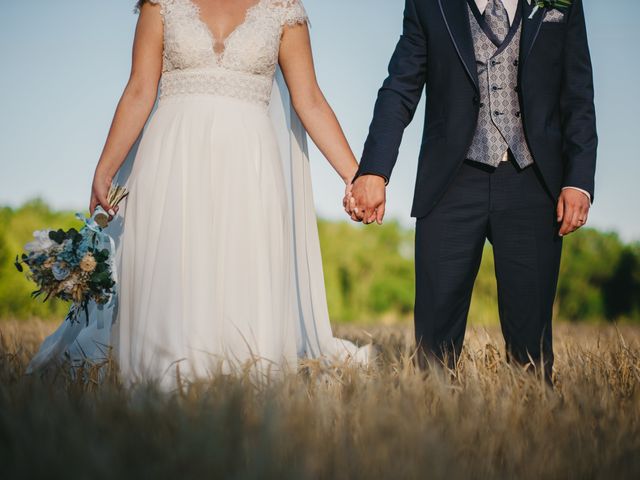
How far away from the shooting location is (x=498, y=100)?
10.5ft

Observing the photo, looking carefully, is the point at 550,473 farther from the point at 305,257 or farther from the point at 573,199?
the point at 305,257

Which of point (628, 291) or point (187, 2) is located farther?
point (628, 291)

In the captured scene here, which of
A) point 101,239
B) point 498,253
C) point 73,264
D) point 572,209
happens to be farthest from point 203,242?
point 572,209

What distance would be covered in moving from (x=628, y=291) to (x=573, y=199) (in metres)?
13.3

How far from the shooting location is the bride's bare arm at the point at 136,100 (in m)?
3.55

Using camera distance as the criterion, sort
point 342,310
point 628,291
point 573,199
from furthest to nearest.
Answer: point 628,291 → point 342,310 → point 573,199

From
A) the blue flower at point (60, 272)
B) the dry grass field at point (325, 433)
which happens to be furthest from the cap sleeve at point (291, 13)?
the dry grass field at point (325, 433)

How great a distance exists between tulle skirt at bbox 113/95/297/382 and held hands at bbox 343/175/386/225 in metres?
0.50

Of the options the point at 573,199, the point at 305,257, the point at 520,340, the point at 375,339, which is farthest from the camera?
the point at 375,339

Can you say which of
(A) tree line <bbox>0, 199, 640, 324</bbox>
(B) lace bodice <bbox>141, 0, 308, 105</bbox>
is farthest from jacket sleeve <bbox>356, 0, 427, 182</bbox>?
(A) tree line <bbox>0, 199, 640, 324</bbox>

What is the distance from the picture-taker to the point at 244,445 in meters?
2.03

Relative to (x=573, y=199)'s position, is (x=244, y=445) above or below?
below

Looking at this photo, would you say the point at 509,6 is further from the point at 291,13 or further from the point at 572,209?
the point at 291,13

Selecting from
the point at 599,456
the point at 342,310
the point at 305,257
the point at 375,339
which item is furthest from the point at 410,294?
the point at 599,456
